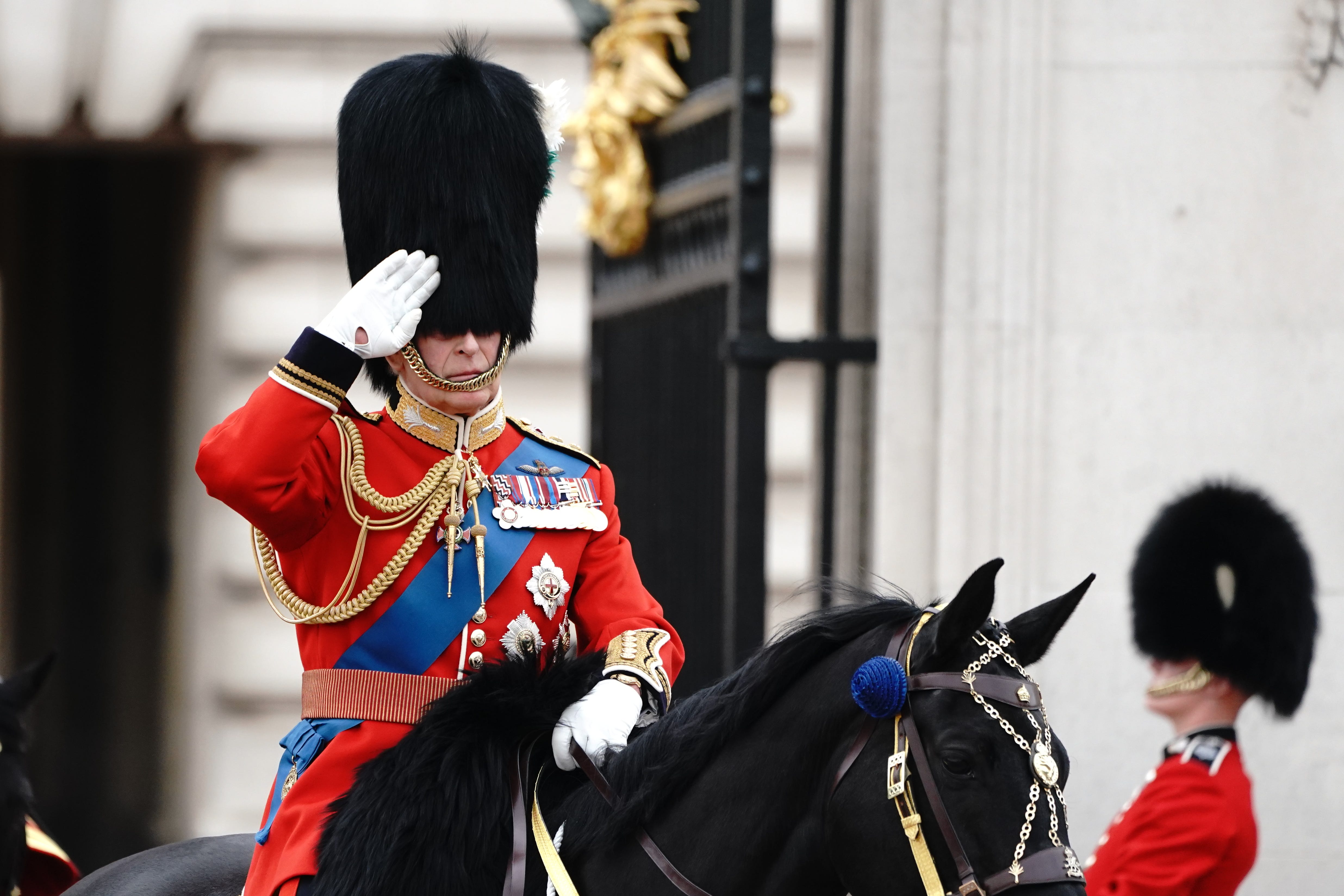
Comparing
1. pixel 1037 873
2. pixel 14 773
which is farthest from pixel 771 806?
pixel 14 773

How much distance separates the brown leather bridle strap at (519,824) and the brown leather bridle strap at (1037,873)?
0.68 m

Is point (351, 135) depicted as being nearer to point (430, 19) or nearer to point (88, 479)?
point (430, 19)

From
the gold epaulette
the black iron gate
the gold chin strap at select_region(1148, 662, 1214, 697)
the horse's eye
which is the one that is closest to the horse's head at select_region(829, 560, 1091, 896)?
the horse's eye

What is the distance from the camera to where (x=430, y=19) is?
8484 millimetres

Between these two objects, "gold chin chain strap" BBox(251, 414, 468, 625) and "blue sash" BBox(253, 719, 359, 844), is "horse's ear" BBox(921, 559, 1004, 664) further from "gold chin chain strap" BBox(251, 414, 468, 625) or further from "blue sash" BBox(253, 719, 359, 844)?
"blue sash" BBox(253, 719, 359, 844)

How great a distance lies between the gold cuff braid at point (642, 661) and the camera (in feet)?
9.46

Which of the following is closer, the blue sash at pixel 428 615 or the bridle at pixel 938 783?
the bridle at pixel 938 783

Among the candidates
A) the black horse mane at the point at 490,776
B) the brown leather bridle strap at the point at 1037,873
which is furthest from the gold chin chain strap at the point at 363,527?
the brown leather bridle strap at the point at 1037,873

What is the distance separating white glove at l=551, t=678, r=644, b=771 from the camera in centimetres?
275

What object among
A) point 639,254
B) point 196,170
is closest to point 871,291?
point 639,254

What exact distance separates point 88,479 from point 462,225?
784cm

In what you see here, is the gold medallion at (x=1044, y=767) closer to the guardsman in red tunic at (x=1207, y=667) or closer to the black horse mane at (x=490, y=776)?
the black horse mane at (x=490, y=776)

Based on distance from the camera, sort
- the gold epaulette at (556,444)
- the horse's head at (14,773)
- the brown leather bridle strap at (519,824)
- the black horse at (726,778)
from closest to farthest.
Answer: the black horse at (726,778) → the brown leather bridle strap at (519,824) → the gold epaulette at (556,444) → the horse's head at (14,773)

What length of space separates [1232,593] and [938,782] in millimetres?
2694
